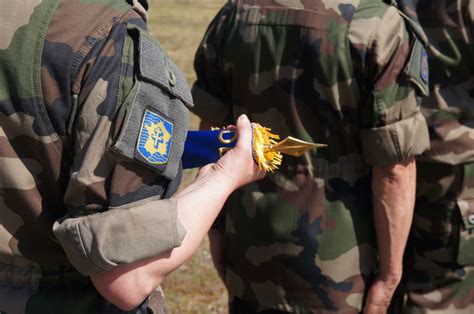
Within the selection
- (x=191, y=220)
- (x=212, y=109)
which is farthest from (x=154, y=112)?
(x=212, y=109)

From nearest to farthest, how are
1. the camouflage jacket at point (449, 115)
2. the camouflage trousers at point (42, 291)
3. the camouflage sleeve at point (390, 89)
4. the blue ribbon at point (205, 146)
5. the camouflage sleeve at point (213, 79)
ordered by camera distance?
1. the camouflage trousers at point (42, 291)
2. the blue ribbon at point (205, 146)
3. the camouflage sleeve at point (390, 89)
4. the camouflage sleeve at point (213, 79)
5. the camouflage jacket at point (449, 115)

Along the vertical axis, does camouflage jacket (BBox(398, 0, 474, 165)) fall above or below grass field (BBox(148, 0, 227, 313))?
above

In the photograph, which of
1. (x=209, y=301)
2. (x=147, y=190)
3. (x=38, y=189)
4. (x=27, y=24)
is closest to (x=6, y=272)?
(x=38, y=189)

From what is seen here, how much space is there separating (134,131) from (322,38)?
1036 millimetres

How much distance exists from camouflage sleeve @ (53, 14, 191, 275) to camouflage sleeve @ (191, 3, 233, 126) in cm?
105

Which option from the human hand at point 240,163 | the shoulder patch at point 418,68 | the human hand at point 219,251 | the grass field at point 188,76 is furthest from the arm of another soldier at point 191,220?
the grass field at point 188,76

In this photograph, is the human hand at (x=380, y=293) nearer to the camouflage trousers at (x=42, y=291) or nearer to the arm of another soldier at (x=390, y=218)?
the arm of another soldier at (x=390, y=218)

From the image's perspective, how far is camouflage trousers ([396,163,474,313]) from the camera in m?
2.61

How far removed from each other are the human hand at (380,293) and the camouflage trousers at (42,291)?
121 centimetres

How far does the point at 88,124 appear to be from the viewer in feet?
3.97

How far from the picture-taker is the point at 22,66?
1215 mm

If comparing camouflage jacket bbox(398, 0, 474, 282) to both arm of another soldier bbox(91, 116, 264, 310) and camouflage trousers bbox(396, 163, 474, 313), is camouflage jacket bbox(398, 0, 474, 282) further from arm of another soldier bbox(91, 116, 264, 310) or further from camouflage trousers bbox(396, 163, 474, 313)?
arm of another soldier bbox(91, 116, 264, 310)

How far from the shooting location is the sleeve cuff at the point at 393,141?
212 cm

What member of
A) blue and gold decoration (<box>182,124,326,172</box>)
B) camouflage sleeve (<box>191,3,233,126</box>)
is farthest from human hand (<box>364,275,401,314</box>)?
blue and gold decoration (<box>182,124,326,172</box>)
